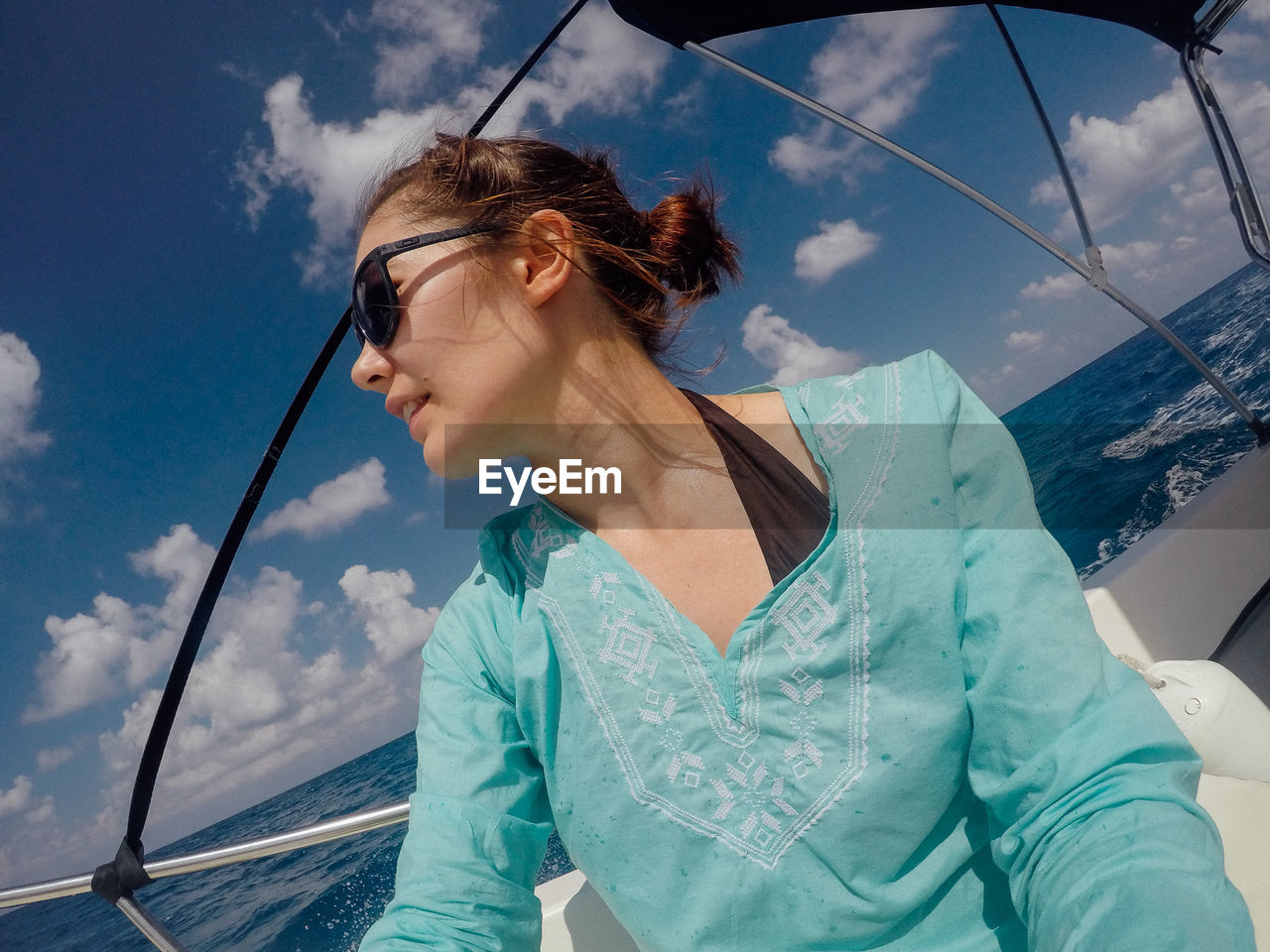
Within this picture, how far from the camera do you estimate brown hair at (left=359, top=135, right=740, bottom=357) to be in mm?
1049

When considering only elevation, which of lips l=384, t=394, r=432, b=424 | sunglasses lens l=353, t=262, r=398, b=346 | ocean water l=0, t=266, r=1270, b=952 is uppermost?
sunglasses lens l=353, t=262, r=398, b=346

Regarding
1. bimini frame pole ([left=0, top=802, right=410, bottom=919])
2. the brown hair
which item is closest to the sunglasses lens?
the brown hair

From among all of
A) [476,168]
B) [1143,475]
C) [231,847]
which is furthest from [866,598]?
[1143,475]

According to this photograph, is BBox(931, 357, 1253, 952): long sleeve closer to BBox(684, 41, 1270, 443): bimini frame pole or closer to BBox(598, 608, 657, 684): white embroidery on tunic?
BBox(598, 608, 657, 684): white embroidery on tunic

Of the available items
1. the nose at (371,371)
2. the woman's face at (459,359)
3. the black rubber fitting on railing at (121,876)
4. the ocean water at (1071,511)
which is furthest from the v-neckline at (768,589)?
the black rubber fitting on railing at (121,876)

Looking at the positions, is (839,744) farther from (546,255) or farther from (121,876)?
(121,876)

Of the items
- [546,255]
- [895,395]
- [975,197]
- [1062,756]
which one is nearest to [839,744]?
[1062,756]

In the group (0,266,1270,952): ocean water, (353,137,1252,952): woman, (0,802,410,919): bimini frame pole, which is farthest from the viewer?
(0,266,1270,952): ocean water

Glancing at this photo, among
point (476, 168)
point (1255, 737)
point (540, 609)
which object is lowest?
point (1255, 737)

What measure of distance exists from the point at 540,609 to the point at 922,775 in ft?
1.55

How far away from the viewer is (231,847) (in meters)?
1.36

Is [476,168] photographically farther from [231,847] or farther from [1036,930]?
[231,847]

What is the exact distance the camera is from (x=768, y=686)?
0.78 meters

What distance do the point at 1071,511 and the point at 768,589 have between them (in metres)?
10.9
